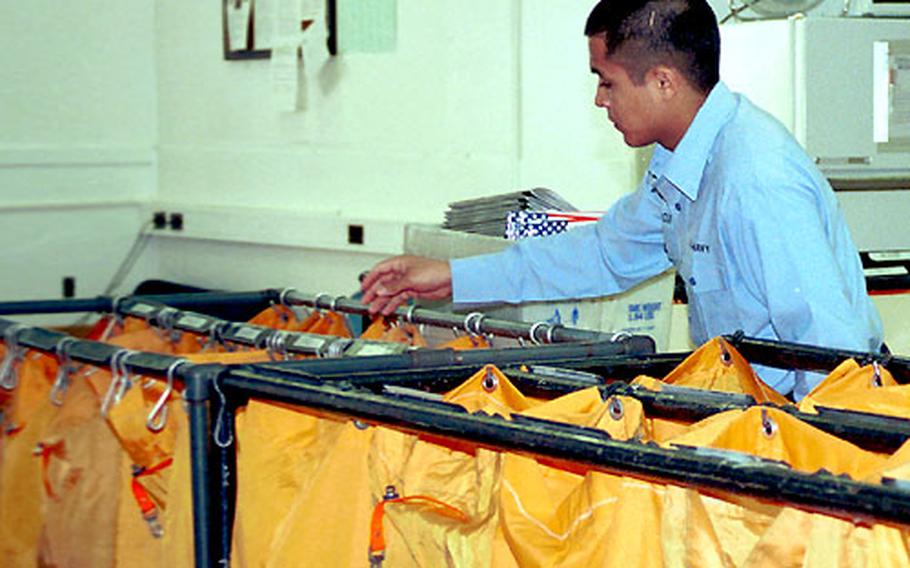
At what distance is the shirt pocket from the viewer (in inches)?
92.6

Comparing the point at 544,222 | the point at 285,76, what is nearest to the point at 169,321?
the point at 544,222

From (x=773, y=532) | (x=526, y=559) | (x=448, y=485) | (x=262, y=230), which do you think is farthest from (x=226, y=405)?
(x=262, y=230)

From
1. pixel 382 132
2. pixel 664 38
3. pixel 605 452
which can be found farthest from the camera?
pixel 382 132

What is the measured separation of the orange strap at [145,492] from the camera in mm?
1991

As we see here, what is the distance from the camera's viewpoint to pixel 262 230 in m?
5.77

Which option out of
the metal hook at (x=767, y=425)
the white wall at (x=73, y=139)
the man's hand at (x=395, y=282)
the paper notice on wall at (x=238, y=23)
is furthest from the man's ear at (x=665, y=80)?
the white wall at (x=73, y=139)

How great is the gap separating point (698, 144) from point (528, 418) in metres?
1.09

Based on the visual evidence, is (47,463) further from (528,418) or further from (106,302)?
(528,418)

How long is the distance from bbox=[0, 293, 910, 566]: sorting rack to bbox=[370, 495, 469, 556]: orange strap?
8 cm

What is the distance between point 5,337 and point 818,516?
5.23 feet

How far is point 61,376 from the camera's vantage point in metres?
2.24

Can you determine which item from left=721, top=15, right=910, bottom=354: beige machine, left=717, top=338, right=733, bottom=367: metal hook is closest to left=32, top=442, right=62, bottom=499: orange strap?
left=717, top=338, right=733, bottom=367: metal hook

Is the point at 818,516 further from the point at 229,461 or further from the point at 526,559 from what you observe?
the point at 229,461

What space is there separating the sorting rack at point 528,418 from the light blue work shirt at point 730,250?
0.51 ft
